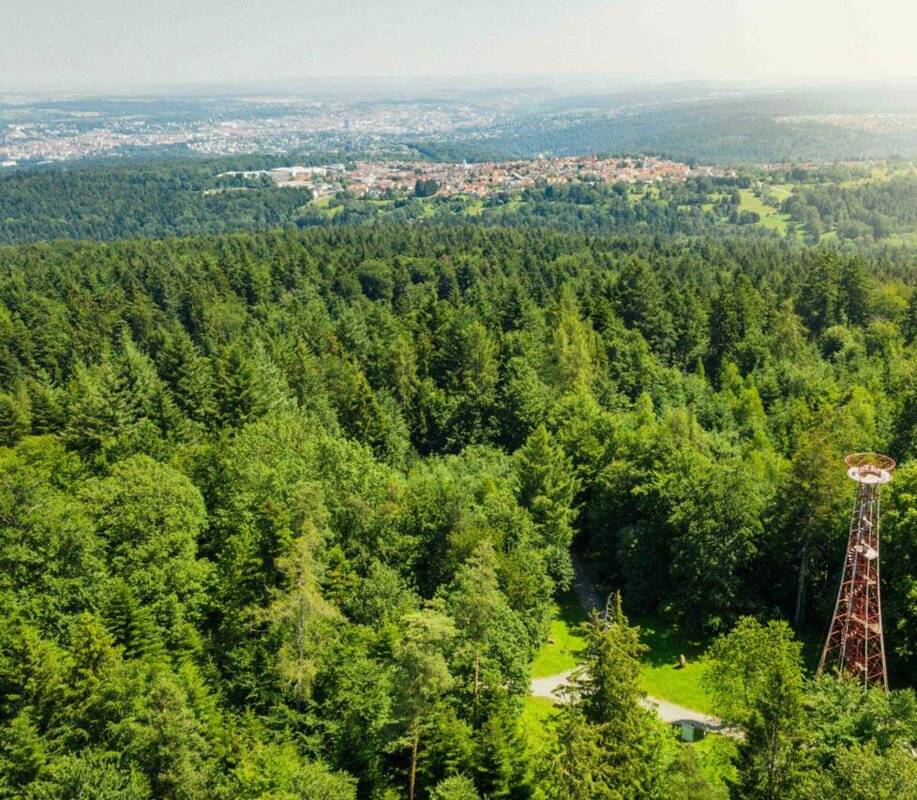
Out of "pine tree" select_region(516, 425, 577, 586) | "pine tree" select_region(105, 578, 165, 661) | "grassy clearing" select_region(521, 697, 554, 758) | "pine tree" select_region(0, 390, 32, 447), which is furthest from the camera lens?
"pine tree" select_region(0, 390, 32, 447)

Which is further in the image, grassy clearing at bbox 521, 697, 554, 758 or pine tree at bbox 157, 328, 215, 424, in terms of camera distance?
pine tree at bbox 157, 328, 215, 424

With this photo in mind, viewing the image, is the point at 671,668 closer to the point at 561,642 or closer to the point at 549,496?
the point at 561,642

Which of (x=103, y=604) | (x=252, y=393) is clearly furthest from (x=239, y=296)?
(x=103, y=604)

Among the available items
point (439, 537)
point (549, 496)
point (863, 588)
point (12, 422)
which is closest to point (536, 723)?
point (439, 537)

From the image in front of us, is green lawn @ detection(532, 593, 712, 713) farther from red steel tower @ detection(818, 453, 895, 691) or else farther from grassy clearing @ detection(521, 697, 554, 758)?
red steel tower @ detection(818, 453, 895, 691)

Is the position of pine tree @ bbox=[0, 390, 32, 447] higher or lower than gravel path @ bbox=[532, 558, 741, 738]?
higher

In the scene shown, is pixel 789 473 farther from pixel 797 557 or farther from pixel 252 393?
pixel 252 393

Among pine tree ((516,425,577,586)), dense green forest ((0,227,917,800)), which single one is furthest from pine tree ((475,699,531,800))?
pine tree ((516,425,577,586))
